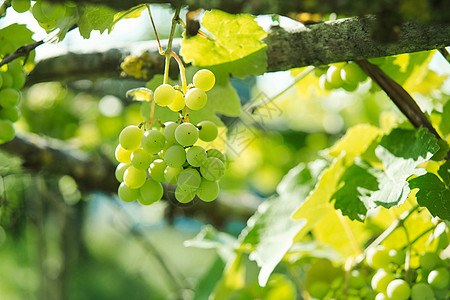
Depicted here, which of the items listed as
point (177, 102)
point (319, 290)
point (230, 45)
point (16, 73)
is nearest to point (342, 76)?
point (230, 45)

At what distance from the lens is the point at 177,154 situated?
1.71ft

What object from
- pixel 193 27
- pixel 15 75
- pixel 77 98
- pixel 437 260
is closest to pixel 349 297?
pixel 437 260

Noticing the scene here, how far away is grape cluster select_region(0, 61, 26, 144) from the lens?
0.69m

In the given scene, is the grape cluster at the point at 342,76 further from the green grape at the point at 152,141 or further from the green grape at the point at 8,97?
the green grape at the point at 8,97

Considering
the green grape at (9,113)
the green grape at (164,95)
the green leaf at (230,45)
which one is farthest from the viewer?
the green grape at (9,113)

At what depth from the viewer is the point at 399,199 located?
1.88ft

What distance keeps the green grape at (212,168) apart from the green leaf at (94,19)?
0.72ft

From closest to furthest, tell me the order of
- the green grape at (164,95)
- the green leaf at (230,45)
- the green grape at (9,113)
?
the green grape at (164,95)
the green leaf at (230,45)
the green grape at (9,113)


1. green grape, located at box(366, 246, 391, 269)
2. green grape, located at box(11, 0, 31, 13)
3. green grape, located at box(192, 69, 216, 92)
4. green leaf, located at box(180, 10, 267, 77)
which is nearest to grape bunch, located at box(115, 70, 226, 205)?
green grape, located at box(192, 69, 216, 92)

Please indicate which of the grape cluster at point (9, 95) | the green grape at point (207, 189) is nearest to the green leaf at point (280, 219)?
the green grape at point (207, 189)

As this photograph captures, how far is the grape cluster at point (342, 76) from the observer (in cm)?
68

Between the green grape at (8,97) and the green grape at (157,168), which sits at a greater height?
the green grape at (8,97)

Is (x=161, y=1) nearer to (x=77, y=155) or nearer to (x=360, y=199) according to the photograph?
(x=360, y=199)

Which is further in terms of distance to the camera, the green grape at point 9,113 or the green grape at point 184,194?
the green grape at point 9,113
